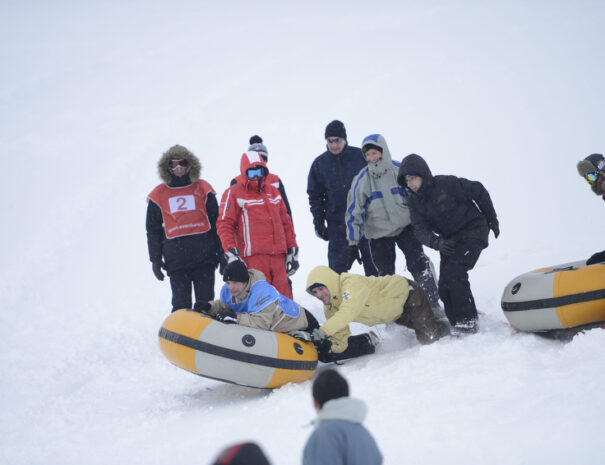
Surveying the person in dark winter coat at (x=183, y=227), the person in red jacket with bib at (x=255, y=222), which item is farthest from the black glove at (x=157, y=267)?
the person in red jacket with bib at (x=255, y=222)

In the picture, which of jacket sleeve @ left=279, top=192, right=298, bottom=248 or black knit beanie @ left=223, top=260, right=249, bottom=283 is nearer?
black knit beanie @ left=223, top=260, right=249, bottom=283

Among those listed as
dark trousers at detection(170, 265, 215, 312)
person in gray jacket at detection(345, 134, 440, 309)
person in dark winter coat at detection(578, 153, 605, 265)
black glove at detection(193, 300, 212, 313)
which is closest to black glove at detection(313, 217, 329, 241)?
person in gray jacket at detection(345, 134, 440, 309)

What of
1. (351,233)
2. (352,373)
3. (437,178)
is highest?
(437,178)

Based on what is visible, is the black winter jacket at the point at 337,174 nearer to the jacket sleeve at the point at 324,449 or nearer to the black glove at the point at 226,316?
the black glove at the point at 226,316

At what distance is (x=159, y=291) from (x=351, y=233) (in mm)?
5119

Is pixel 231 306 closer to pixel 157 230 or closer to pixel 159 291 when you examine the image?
pixel 157 230

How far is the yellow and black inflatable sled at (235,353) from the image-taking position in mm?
4043

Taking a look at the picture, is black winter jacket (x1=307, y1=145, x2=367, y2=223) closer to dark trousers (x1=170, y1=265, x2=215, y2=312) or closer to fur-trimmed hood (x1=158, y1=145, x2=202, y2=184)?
fur-trimmed hood (x1=158, y1=145, x2=202, y2=184)

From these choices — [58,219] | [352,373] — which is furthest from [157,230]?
[58,219]

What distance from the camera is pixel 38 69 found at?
22.6 m

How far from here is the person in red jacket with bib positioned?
4984 mm

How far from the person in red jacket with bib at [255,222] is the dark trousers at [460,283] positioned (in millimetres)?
1456

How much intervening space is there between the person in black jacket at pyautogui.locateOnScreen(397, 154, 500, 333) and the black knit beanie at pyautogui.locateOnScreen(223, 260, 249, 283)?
59.0 inches

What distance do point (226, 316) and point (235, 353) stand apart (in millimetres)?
490
